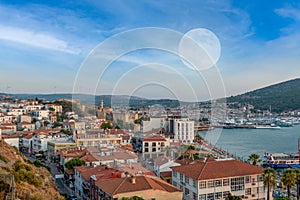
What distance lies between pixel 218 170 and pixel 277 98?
5868 cm

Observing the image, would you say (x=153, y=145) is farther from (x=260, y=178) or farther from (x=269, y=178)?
(x=269, y=178)

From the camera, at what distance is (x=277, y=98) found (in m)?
60.2

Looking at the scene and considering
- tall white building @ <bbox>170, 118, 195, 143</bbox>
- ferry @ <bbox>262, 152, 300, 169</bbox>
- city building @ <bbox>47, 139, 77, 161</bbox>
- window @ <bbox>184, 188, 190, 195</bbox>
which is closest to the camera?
window @ <bbox>184, 188, 190, 195</bbox>

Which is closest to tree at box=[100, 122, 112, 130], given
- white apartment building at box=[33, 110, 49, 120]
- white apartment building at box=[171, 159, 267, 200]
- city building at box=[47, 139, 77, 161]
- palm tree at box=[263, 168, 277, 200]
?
city building at box=[47, 139, 77, 161]

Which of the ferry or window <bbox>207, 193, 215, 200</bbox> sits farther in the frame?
the ferry

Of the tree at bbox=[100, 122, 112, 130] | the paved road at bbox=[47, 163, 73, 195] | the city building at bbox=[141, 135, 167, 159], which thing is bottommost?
the paved road at bbox=[47, 163, 73, 195]

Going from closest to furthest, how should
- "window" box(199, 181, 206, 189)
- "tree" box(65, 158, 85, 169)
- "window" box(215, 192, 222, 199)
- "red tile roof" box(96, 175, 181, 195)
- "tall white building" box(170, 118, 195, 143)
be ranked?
"red tile roof" box(96, 175, 181, 195)
"window" box(199, 181, 206, 189)
"window" box(215, 192, 222, 199)
"tree" box(65, 158, 85, 169)
"tall white building" box(170, 118, 195, 143)

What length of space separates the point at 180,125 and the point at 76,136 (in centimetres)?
684

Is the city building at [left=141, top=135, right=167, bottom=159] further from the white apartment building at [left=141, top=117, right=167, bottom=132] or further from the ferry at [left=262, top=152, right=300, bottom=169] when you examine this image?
the ferry at [left=262, top=152, right=300, bottom=169]

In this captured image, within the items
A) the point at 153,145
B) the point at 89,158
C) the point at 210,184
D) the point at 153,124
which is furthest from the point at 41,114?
the point at 210,184

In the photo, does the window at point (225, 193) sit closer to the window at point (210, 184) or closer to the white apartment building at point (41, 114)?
the window at point (210, 184)

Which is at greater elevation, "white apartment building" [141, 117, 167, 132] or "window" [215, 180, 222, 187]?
"white apartment building" [141, 117, 167, 132]

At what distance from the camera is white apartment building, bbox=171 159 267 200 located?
629cm

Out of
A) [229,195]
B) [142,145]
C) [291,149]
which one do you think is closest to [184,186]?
[229,195]
